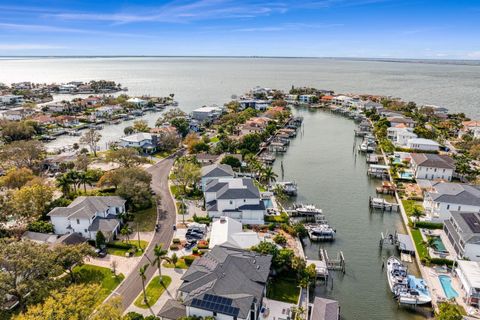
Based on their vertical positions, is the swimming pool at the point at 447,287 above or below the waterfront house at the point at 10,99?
below

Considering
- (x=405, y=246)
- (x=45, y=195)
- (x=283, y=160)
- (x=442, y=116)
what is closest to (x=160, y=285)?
(x=45, y=195)

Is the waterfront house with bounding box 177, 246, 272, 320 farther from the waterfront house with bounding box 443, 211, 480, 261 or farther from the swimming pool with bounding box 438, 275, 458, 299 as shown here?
the waterfront house with bounding box 443, 211, 480, 261

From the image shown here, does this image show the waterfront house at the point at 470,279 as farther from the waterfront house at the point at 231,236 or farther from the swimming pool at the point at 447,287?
the waterfront house at the point at 231,236

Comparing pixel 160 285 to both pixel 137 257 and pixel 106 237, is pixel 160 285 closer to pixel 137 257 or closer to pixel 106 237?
pixel 137 257

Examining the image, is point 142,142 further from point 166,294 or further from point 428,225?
point 428,225

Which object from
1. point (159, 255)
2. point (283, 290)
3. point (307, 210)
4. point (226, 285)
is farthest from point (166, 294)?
point (307, 210)

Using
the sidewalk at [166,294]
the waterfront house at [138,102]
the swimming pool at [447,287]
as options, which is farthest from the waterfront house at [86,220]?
the waterfront house at [138,102]
